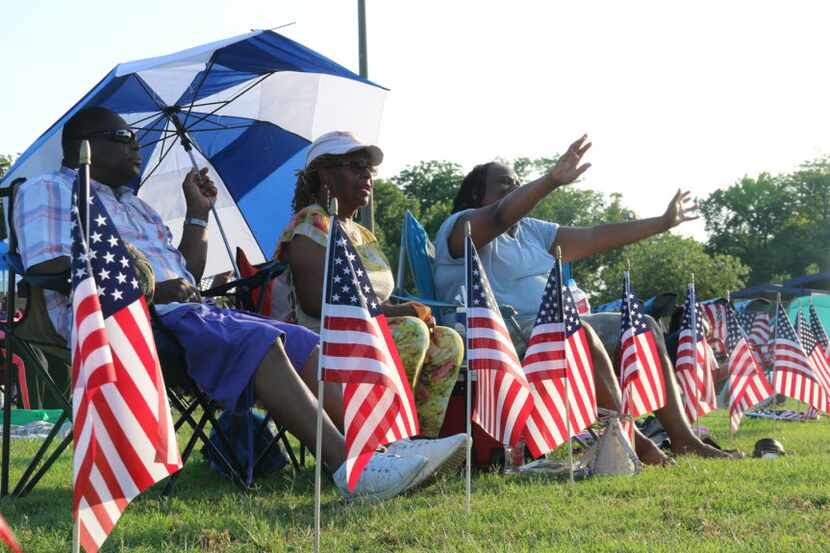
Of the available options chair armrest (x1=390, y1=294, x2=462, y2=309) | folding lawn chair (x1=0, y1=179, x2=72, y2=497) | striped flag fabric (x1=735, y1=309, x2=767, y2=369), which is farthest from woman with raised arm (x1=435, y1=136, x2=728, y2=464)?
striped flag fabric (x1=735, y1=309, x2=767, y2=369)

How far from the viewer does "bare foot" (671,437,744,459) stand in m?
5.53

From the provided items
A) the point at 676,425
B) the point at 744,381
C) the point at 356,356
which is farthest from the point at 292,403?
the point at 744,381

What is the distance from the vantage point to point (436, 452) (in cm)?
407

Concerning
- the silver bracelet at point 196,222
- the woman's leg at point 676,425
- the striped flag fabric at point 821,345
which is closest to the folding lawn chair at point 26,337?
the silver bracelet at point 196,222

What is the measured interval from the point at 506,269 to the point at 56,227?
105 inches

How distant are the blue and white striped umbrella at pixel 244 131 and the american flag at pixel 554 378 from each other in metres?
2.17

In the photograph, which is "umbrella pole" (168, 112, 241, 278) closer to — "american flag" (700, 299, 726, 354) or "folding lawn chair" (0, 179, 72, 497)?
"folding lawn chair" (0, 179, 72, 497)

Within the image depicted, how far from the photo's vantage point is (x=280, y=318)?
206 inches

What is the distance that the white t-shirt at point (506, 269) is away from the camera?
598 centimetres

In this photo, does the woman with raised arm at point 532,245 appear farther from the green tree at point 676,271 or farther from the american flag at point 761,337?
the green tree at point 676,271

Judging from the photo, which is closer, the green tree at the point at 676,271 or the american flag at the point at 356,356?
the american flag at the point at 356,356

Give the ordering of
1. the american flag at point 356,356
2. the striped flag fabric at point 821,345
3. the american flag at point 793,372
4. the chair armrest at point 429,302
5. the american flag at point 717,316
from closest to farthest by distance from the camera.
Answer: the american flag at point 356,356 → the chair armrest at point 429,302 → the american flag at point 793,372 → the striped flag fabric at point 821,345 → the american flag at point 717,316

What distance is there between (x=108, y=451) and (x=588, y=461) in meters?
2.75

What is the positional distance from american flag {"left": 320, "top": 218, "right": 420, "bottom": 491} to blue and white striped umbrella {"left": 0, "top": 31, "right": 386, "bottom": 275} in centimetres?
293
